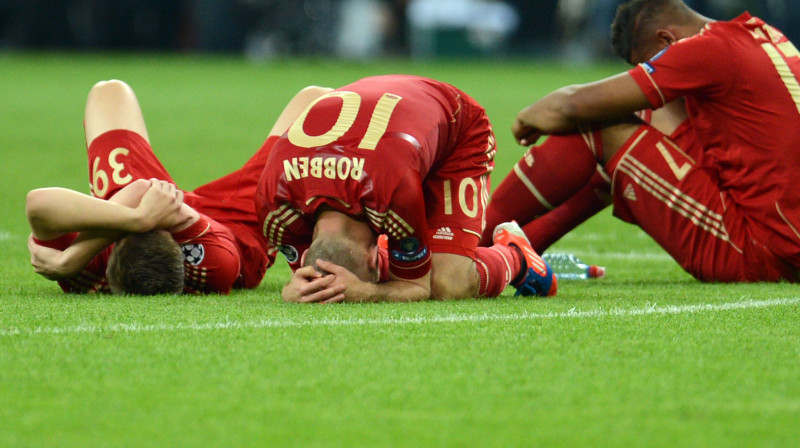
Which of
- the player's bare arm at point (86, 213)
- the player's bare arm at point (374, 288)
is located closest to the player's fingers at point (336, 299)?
the player's bare arm at point (374, 288)

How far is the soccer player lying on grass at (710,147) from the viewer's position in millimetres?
4617

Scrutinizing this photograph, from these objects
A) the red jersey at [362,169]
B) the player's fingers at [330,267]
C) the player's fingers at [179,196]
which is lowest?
the player's fingers at [330,267]

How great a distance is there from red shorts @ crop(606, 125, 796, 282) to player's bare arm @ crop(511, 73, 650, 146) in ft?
0.65

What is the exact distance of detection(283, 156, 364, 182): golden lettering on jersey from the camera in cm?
391

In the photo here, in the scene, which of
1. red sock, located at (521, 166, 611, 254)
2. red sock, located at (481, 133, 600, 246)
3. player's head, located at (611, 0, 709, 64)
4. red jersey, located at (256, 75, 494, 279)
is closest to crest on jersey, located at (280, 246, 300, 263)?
red jersey, located at (256, 75, 494, 279)

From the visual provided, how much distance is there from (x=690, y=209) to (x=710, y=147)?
258 millimetres

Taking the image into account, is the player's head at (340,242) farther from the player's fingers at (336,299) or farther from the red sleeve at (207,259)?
the red sleeve at (207,259)

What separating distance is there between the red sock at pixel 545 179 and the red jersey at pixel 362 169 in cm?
71

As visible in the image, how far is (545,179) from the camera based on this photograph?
16.2 ft

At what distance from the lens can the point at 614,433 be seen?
245cm

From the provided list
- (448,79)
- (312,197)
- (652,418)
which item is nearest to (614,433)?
(652,418)

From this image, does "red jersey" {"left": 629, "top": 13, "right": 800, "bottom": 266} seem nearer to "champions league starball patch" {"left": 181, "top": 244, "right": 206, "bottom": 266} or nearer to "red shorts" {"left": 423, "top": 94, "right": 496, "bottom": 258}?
"red shorts" {"left": 423, "top": 94, "right": 496, "bottom": 258}

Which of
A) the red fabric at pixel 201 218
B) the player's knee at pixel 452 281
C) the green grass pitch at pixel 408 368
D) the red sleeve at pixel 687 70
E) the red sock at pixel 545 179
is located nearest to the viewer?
the green grass pitch at pixel 408 368

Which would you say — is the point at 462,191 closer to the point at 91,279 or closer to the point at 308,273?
the point at 308,273
